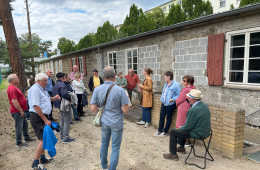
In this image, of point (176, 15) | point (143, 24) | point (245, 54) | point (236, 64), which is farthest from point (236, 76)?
point (143, 24)

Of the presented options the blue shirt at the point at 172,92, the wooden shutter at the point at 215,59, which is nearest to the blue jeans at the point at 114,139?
the blue shirt at the point at 172,92

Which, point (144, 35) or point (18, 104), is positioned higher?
point (144, 35)

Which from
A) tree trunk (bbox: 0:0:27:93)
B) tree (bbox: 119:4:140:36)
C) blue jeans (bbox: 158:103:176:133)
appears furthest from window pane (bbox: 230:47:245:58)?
tree (bbox: 119:4:140:36)

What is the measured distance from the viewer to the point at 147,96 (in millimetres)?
5301

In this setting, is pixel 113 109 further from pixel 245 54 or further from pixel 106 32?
pixel 106 32

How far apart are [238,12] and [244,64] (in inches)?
56.1

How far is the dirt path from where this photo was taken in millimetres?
3326

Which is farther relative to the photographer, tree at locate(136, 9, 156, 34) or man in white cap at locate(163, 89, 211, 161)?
tree at locate(136, 9, 156, 34)

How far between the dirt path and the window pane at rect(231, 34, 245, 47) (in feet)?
10.6

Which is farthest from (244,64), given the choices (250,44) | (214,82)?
(214,82)

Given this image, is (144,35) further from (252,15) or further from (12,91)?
(12,91)

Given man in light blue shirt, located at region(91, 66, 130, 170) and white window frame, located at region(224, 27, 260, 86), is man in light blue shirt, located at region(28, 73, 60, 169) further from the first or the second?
white window frame, located at region(224, 27, 260, 86)

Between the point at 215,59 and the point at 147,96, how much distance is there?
241 centimetres

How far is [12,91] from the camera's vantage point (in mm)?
3924
